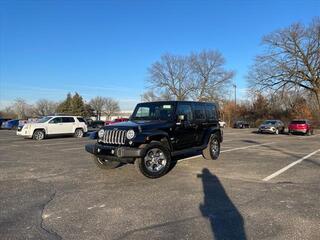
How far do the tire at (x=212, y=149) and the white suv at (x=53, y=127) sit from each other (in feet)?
47.4

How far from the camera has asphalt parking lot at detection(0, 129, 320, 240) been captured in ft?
16.3

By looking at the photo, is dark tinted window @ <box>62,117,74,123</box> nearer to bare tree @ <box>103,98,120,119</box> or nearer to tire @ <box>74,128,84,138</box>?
tire @ <box>74,128,84,138</box>

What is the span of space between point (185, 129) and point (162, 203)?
172 inches

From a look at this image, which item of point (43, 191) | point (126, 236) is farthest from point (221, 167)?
point (126, 236)

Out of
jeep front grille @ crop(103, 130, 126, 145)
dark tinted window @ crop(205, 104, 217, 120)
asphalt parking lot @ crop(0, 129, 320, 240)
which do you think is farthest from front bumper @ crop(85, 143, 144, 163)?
dark tinted window @ crop(205, 104, 217, 120)

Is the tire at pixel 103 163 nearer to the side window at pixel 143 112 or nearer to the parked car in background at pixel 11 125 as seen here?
the side window at pixel 143 112

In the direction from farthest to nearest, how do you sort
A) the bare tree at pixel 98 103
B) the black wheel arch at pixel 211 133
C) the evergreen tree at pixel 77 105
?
the bare tree at pixel 98 103
the evergreen tree at pixel 77 105
the black wheel arch at pixel 211 133

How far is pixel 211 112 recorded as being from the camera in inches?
501

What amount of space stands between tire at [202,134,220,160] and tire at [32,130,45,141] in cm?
1439

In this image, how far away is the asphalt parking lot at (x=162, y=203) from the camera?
4.97 metres

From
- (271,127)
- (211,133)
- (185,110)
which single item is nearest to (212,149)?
(211,133)

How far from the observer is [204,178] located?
8.82 m

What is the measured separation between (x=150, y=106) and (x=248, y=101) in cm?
6608

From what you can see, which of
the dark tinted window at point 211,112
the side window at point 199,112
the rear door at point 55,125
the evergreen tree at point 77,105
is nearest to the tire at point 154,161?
the side window at point 199,112
